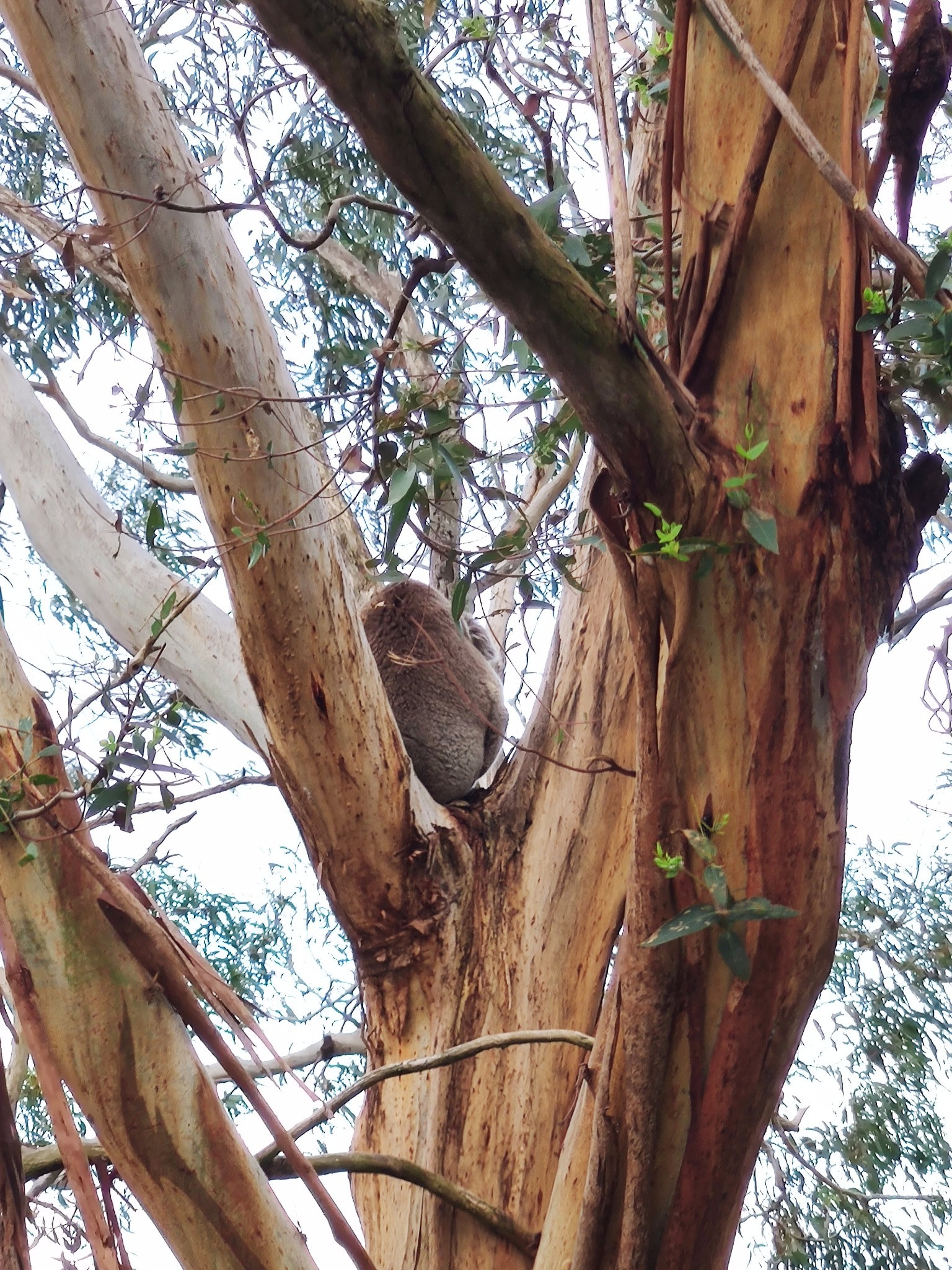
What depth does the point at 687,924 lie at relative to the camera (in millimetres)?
1175

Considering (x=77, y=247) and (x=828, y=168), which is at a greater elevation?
(x=77, y=247)

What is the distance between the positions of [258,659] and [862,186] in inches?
42.6

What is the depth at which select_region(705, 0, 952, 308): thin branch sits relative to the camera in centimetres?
111

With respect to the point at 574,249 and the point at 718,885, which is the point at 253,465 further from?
the point at 718,885

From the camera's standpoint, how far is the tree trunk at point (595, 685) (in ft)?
3.91

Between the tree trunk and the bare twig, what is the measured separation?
0.03 metres

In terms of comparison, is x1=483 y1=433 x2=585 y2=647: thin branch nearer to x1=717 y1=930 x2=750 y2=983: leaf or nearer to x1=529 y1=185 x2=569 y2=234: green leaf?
x1=529 y1=185 x2=569 y2=234: green leaf

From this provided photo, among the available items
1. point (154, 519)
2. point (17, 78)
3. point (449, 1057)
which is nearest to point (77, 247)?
point (17, 78)

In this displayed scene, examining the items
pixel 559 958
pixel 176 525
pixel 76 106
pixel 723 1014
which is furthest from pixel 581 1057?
pixel 176 525

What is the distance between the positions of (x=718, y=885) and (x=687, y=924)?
50 mm

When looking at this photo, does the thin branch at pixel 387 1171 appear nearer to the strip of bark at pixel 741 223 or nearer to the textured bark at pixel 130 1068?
the textured bark at pixel 130 1068

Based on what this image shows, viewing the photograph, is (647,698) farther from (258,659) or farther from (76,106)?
(76,106)

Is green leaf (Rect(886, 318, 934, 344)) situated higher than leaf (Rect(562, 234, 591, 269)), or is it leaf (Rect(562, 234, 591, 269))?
leaf (Rect(562, 234, 591, 269))

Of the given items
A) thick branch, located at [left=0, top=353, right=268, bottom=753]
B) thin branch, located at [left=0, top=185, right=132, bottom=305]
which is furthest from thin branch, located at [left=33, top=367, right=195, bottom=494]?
thick branch, located at [left=0, top=353, right=268, bottom=753]
